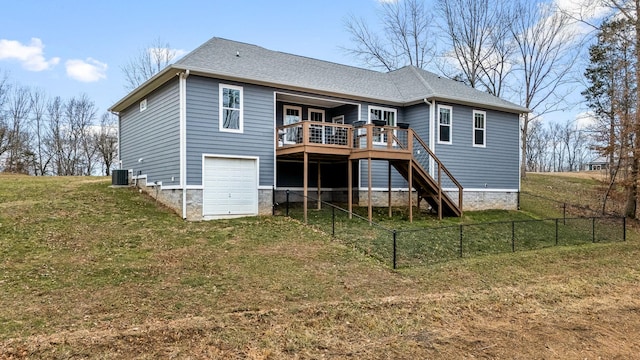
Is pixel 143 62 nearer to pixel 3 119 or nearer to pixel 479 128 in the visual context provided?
pixel 3 119

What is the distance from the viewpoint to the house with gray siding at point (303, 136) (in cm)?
1334

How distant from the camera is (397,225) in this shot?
13781mm

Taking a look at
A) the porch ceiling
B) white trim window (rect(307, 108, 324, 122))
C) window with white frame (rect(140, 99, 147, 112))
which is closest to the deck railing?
the porch ceiling

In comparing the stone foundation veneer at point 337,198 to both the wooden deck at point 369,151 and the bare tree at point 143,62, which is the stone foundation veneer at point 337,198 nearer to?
the wooden deck at point 369,151

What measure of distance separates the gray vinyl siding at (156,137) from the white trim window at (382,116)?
7378 millimetres

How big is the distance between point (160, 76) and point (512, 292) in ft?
37.6

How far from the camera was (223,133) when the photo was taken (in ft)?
44.7

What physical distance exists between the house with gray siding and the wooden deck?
4 cm

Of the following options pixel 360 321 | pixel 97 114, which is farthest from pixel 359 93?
pixel 97 114

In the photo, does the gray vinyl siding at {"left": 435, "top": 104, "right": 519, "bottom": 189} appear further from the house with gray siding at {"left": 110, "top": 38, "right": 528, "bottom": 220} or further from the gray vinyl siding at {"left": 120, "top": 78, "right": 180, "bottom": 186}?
the gray vinyl siding at {"left": 120, "top": 78, "right": 180, "bottom": 186}

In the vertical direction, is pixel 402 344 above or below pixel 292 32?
below

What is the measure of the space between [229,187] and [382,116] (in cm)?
726

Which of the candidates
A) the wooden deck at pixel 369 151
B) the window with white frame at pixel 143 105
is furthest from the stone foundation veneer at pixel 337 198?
the window with white frame at pixel 143 105

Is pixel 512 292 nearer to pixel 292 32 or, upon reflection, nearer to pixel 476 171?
pixel 476 171
